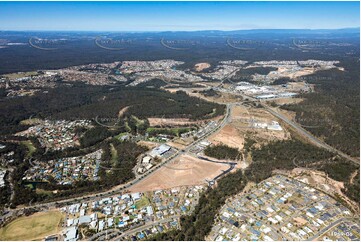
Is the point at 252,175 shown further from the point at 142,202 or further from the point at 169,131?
the point at 169,131

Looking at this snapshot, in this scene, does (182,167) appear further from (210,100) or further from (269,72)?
(269,72)

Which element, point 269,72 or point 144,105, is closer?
point 144,105

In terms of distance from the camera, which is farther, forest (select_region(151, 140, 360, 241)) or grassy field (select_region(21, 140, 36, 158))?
grassy field (select_region(21, 140, 36, 158))

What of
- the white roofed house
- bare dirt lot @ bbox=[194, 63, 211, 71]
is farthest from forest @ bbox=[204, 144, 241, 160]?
bare dirt lot @ bbox=[194, 63, 211, 71]

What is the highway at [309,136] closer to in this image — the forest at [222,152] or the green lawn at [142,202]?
the forest at [222,152]

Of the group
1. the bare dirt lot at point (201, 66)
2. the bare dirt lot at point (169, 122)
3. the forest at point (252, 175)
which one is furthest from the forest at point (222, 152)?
the bare dirt lot at point (201, 66)

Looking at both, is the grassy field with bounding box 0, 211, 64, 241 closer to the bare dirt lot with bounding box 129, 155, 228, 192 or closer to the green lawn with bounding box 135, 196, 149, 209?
the green lawn with bounding box 135, 196, 149, 209

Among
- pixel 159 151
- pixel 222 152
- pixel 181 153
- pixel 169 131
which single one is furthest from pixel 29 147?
pixel 222 152

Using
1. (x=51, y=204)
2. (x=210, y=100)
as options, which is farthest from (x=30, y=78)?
(x=51, y=204)
